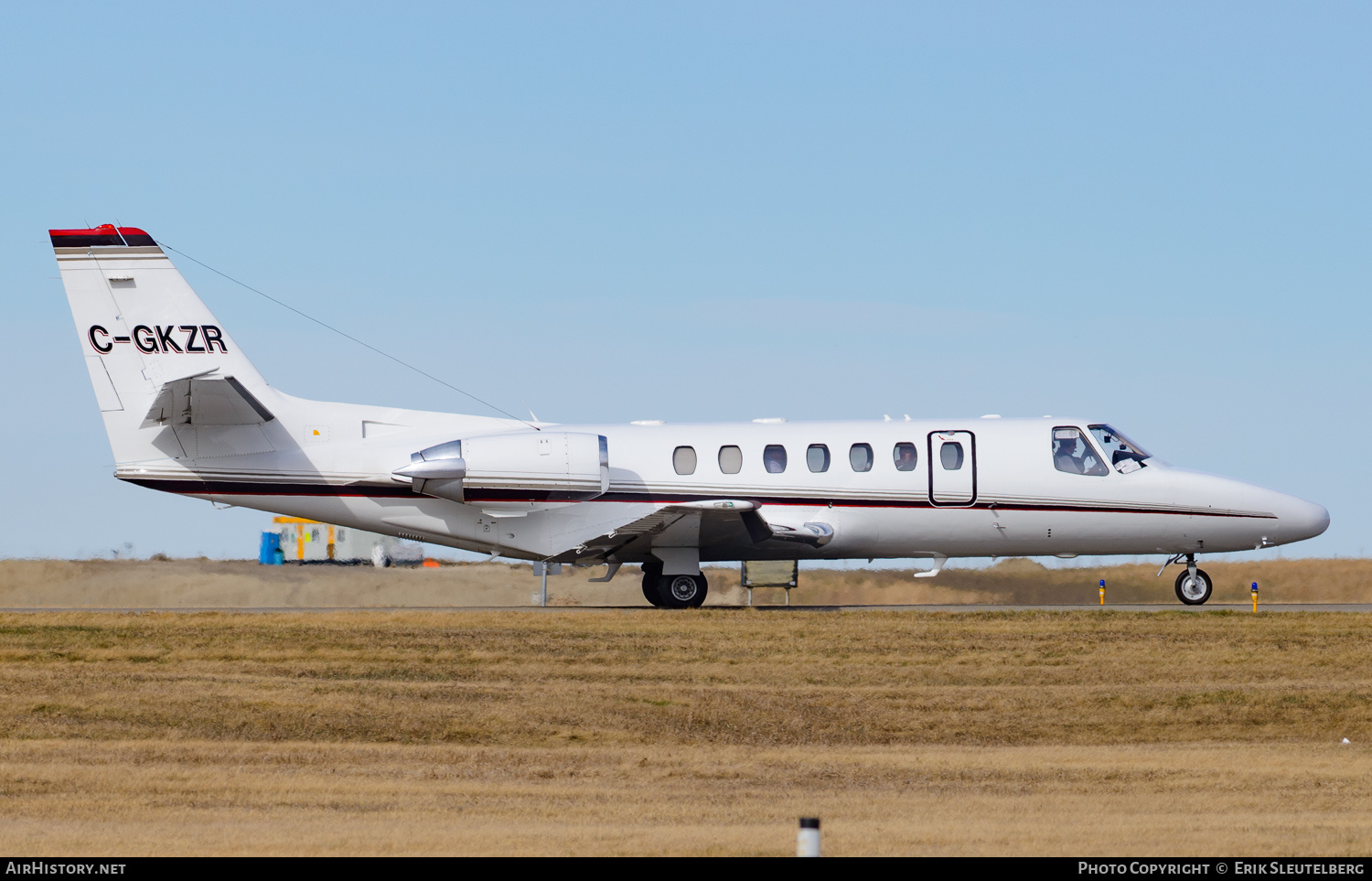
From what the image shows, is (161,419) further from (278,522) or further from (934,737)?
(278,522)

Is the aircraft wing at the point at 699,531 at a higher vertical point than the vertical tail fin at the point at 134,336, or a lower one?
lower

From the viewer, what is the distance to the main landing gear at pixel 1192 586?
25.7 meters

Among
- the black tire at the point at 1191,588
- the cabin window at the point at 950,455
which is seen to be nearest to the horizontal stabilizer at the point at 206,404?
the cabin window at the point at 950,455

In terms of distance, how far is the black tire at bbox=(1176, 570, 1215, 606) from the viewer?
84.4ft

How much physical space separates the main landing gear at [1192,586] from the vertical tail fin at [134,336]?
637 inches

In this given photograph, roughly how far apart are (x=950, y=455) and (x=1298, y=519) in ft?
20.6

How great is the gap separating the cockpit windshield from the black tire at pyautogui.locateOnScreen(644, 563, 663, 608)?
26.2ft

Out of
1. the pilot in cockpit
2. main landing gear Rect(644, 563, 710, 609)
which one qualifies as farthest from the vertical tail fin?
the pilot in cockpit

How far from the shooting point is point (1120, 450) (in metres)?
25.0

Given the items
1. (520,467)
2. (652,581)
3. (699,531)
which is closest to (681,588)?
(652,581)

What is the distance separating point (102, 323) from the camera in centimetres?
2448

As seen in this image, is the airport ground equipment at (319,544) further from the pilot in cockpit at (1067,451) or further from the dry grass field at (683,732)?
the pilot in cockpit at (1067,451)
